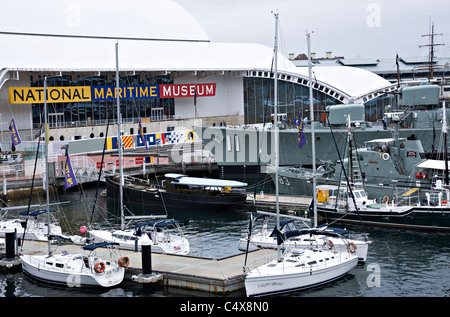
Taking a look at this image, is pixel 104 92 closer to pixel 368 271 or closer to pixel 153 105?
pixel 153 105

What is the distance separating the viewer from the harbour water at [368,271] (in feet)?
90.2

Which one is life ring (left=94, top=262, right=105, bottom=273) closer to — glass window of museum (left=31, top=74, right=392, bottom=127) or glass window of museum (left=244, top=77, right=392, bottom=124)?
glass window of museum (left=31, top=74, right=392, bottom=127)

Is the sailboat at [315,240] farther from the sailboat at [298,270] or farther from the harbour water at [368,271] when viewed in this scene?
the harbour water at [368,271]

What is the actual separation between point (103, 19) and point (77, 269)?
55450 millimetres

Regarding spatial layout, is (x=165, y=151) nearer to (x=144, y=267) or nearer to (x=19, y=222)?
(x=19, y=222)

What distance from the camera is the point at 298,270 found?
27078mm

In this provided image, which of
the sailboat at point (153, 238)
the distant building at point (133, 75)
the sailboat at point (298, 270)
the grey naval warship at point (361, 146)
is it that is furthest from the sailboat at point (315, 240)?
the distant building at point (133, 75)

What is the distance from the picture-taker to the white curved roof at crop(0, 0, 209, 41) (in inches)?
2840

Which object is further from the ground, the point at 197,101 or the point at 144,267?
the point at 197,101

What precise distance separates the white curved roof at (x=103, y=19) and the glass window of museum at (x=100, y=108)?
885 centimetres
